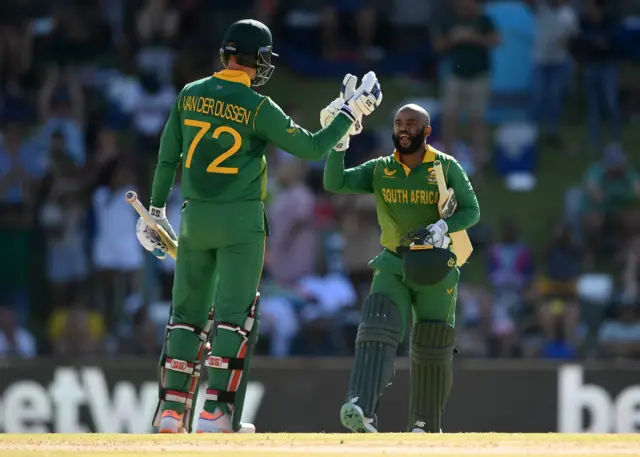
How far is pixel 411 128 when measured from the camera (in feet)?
31.4

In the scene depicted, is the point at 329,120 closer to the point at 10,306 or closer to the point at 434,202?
the point at 434,202

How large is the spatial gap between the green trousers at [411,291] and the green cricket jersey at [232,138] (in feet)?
2.97

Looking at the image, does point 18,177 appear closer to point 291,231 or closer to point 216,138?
point 291,231

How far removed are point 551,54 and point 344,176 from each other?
914 centimetres

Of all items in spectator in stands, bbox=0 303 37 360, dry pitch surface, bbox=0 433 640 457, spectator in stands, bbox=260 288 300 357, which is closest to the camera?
dry pitch surface, bbox=0 433 640 457

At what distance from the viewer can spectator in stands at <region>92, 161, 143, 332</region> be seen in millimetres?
16938

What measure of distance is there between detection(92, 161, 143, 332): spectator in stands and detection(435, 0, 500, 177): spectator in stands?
11.6 ft

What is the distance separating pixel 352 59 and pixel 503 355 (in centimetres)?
461

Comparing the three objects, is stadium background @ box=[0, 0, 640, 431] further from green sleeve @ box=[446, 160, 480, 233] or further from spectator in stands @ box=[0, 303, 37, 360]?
green sleeve @ box=[446, 160, 480, 233]

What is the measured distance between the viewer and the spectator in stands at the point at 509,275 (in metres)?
16.4

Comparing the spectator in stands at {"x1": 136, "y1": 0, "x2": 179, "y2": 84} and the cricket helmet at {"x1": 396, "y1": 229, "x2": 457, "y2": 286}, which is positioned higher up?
the spectator in stands at {"x1": 136, "y1": 0, "x2": 179, "y2": 84}

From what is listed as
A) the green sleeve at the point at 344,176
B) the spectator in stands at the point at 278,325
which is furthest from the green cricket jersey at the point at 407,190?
the spectator in stands at the point at 278,325

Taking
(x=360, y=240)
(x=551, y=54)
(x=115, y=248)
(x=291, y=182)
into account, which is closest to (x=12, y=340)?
(x=115, y=248)

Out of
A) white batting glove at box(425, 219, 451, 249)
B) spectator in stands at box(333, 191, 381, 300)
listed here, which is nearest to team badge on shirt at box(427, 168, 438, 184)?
white batting glove at box(425, 219, 451, 249)
